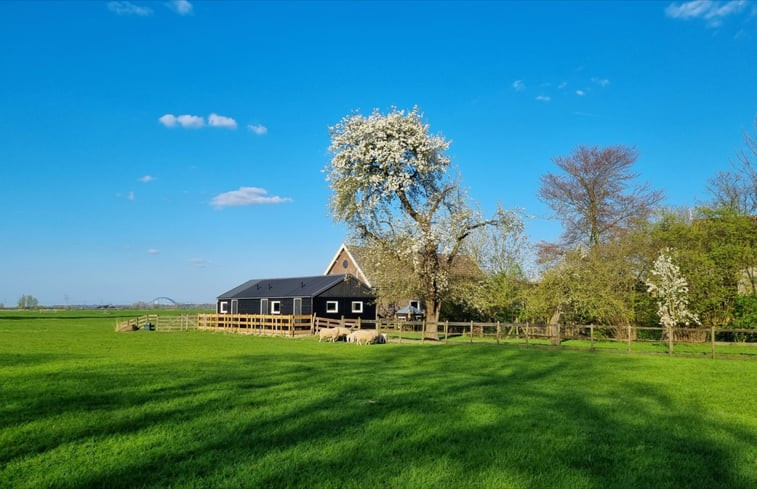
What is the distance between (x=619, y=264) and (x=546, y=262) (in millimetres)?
4901

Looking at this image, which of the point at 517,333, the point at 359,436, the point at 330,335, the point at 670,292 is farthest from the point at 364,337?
the point at 359,436

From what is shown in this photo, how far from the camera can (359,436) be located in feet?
24.3

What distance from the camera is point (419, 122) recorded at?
112 feet

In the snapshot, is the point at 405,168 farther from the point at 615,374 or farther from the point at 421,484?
the point at 421,484

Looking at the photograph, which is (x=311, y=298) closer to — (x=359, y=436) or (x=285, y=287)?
(x=285, y=287)

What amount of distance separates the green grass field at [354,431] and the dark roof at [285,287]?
3314 cm

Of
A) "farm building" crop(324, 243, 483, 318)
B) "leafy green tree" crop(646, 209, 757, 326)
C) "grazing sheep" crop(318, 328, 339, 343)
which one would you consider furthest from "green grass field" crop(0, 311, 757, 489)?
"farm building" crop(324, 243, 483, 318)

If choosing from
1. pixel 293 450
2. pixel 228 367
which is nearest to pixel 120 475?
pixel 293 450

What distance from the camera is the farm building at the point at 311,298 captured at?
4672 cm

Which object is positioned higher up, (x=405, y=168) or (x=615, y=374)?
(x=405, y=168)

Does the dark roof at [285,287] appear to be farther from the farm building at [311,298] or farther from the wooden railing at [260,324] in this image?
the wooden railing at [260,324]

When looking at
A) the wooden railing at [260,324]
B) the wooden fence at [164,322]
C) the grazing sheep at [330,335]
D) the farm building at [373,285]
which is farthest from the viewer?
the wooden fence at [164,322]

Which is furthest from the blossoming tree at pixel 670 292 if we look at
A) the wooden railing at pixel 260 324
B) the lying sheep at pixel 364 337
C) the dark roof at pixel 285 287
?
the dark roof at pixel 285 287

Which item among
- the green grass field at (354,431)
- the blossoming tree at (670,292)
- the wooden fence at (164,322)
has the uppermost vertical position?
the blossoming tree at (670,292)
